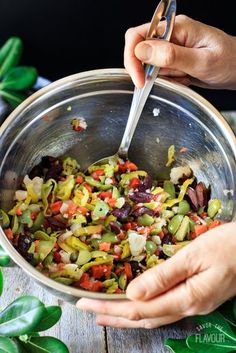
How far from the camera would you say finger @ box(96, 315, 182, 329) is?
93cm

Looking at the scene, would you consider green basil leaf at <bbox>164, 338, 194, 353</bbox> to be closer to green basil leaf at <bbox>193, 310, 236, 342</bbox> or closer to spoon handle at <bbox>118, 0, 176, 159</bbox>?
green basil leaf at <bbox>193, 310, 236, 342</bbox>

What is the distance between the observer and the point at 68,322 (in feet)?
3.44

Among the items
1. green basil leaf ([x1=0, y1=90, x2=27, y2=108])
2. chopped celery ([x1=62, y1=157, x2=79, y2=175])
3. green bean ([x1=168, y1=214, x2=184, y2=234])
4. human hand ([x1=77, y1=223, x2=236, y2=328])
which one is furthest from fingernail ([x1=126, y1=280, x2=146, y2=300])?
green basil leaf ([x1=0, y1=90, x2=27, y2=108])

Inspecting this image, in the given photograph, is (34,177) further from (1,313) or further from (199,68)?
(199,68)

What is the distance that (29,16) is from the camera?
154 cm

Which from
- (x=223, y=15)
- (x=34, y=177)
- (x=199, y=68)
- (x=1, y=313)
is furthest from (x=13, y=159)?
(x=223, y=15)

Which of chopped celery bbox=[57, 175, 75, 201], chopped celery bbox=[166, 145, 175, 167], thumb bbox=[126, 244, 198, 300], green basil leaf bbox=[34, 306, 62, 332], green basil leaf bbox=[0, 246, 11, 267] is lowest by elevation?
green basil leaf bbox=[34, 306, 62, 332]

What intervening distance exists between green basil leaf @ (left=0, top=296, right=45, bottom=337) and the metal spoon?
1.14ft

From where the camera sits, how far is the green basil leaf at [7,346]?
3.13 feet

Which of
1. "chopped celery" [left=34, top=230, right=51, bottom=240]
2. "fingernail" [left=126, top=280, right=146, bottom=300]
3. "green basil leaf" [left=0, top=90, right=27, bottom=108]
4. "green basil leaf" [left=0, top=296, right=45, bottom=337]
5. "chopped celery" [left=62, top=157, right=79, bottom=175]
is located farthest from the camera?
"green basil leaf" [left=0, top=90, right=27, bottom=108]

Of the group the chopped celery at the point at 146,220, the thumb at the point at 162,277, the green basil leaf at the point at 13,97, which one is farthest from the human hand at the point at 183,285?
the green basil leaf at the point at 13,97

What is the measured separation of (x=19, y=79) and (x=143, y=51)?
0.43m

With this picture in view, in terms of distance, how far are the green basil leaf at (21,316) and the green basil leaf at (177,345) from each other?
0.22m

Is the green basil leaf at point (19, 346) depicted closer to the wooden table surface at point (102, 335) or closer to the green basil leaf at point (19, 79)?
the wooden table surface at point (102, 335)
